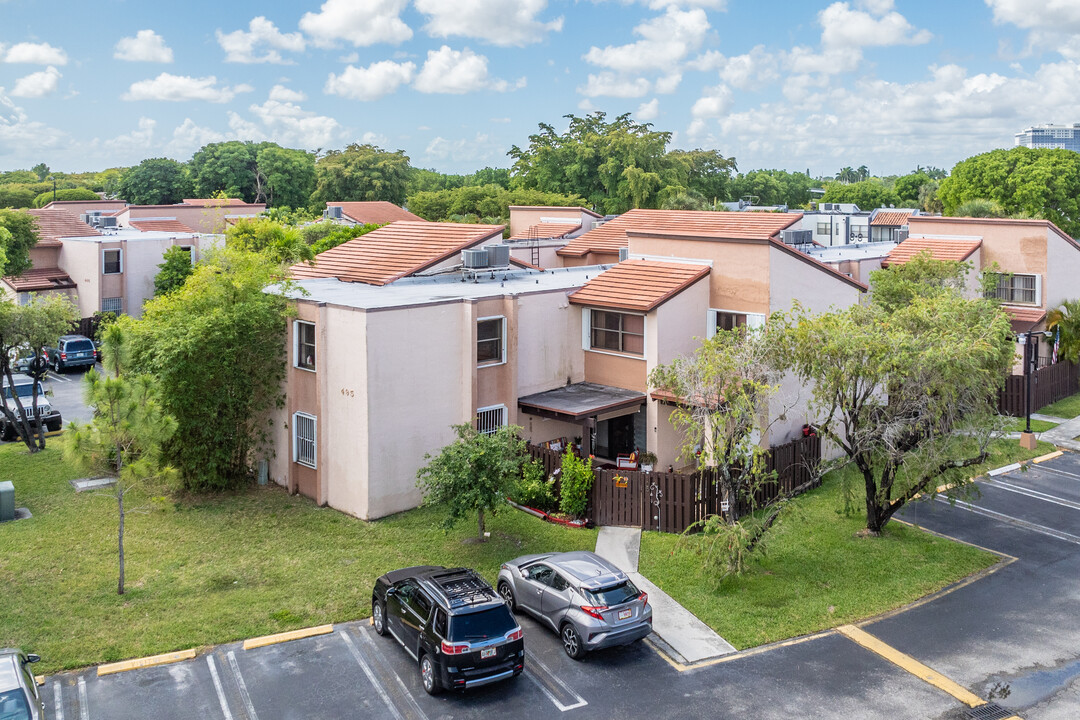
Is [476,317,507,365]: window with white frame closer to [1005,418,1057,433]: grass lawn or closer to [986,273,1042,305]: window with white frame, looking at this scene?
[1005,418,1057,433]: grass lawn

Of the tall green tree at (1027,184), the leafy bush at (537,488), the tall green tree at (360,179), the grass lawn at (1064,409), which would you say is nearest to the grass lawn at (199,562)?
the leafy bush at (537,488)

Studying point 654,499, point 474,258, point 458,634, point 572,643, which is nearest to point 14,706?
point 458,634

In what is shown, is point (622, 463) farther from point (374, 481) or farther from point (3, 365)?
point (3, 365)

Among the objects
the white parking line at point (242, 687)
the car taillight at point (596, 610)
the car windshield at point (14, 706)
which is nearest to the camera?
the car windshield at point (14, 706)

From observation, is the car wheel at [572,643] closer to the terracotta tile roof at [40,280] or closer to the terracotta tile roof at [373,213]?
the terracotta tile roof at [40,280]

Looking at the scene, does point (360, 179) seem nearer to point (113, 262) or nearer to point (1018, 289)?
point (113, 262)
